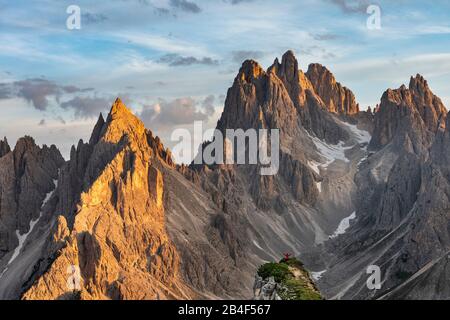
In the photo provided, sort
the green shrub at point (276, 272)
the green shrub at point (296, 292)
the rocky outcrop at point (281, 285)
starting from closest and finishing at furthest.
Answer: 1. the green shrub at point (296, 292)
2. the rocky outcrop at point (281, 285)
3. the green shrub at point (276, 272)

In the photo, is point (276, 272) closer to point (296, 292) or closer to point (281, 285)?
point (281, 285)

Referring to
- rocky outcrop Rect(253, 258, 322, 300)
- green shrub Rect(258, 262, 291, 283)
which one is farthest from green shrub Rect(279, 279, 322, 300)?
green shrub Rect(258, 262, 291, 283)

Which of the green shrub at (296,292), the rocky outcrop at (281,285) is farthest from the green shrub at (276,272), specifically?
the green shrub at (296,292)

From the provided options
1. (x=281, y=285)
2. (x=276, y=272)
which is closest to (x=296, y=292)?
(x=281, y=285)

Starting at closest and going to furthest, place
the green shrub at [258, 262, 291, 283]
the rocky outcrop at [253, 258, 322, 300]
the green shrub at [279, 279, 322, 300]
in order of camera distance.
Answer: the green shrub at [279, 279, 322, 300], the rocky outcrop at [253, 258, 322, 300], the green shrub at [258, 262, 291, 283]

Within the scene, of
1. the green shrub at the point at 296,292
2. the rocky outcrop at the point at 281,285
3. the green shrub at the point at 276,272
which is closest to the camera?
the green shrub at the point at 296,292

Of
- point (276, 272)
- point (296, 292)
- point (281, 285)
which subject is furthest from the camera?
point (276, 272)

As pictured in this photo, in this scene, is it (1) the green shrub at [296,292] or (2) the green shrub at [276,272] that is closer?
(1) the green shrub at [296,292]

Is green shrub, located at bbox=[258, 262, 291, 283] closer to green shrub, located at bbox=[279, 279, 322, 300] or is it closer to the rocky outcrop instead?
the rocky outcrop

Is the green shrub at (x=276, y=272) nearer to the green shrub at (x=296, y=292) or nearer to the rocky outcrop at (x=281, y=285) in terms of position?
the rocky outcrop at (x=281, y=285)
